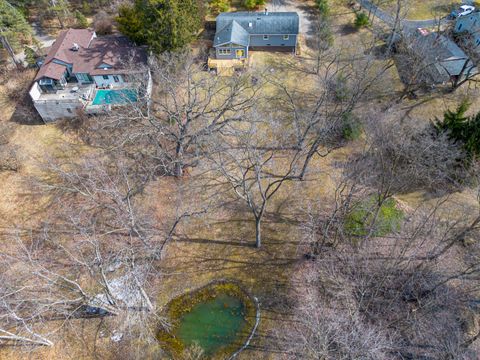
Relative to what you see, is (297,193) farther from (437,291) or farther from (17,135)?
(17,135)

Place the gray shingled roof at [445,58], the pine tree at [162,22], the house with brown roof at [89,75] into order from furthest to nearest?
the gray shingled roof at [445,58] → the house with brown roof at [89,75] → the pine tree at [162,22]

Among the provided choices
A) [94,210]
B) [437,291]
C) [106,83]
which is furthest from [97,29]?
[437,291]

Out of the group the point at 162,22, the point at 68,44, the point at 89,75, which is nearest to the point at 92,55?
the point at 89,75

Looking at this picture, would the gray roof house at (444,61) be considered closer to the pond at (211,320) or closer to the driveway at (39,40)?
the pond at (211,320)

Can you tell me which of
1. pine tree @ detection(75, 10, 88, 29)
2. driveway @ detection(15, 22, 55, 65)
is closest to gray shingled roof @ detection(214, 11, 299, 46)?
pine tree @ detection(75, 10, 88, 29)

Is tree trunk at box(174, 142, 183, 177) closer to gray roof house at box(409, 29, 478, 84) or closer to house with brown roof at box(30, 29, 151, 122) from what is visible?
house with brown roof at box(30, 29, 151, 122)

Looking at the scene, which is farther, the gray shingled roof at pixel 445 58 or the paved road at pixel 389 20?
the paved road at pixel 389 20

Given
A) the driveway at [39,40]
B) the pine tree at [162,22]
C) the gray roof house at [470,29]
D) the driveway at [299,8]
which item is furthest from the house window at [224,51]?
the gray roof house at [470,29]
